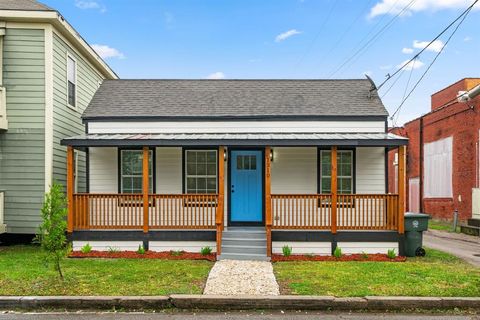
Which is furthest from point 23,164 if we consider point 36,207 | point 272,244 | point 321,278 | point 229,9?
point 229,9

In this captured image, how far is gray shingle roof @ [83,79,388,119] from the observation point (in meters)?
12.5

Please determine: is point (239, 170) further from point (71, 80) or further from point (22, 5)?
point (22, 5)

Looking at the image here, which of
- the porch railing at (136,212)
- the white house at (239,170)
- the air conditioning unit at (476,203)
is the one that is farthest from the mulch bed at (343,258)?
the air conditioning unit at (476,203)

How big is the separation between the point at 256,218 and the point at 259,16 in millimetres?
26654

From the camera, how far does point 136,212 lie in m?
11.0

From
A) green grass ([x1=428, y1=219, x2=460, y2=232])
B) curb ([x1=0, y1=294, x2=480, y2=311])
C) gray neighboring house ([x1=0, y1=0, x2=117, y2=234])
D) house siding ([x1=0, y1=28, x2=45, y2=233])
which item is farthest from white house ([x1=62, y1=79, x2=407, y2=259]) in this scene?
green grass ([x1=428, y1=219, x2=460, y2=232])

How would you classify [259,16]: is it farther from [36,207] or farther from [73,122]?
[36,207]

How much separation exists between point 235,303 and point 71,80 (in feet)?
31.5

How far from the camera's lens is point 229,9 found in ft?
101

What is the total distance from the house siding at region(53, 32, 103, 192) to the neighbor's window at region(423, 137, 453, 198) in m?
17.8

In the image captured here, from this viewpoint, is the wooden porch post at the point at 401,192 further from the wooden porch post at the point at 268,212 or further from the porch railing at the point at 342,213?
the wooden porch post at the point at 268,212

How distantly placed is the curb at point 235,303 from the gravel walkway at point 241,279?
0.33 metres

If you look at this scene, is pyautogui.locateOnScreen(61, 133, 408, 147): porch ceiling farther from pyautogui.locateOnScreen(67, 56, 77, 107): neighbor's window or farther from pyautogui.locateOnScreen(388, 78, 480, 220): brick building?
pyautogui.locateOnScreen(388, 78, 480, 220): brick building

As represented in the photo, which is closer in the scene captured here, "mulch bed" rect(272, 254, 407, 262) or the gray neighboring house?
"mulch bed" rect(272, 254, 407, 262)
